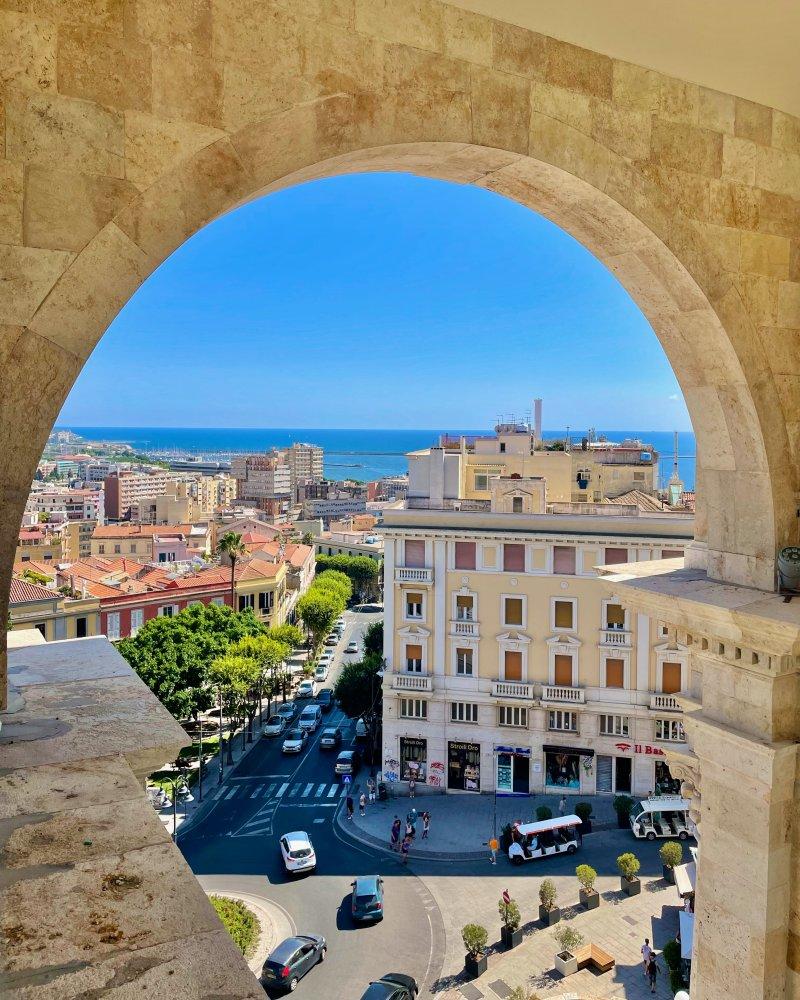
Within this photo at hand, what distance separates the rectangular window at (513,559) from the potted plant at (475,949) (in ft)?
28.7

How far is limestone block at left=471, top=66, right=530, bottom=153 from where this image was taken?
244 centimetres

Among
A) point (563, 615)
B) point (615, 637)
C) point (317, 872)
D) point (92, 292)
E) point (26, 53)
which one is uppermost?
point (26, 53)

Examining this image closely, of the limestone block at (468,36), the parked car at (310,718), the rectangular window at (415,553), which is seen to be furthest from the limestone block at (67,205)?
the parked car at (310,718)

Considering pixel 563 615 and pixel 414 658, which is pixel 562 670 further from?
pixel 414 658

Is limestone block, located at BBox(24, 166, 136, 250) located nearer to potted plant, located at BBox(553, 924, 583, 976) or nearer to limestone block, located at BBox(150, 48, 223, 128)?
limestone block, located at BBox(150, 48, 223, 128)

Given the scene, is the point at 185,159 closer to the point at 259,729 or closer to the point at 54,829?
the point at 54,829

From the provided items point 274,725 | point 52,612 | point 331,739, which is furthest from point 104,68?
point 274,725

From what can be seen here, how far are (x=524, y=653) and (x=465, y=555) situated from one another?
2.79 meters

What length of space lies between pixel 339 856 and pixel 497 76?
16.5 m

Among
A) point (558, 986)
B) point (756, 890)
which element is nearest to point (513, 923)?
point (558, 986)

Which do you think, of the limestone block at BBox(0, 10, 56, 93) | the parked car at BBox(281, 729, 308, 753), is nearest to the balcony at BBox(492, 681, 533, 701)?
the parked car at BBox(281, 729, 308, 753)

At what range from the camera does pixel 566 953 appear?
1195 cm

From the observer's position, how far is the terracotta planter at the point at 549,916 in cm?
1331

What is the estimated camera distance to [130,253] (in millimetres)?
1946
